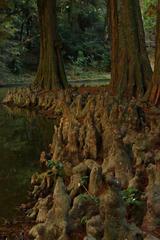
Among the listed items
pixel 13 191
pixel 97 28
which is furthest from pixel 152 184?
pixel 97 28

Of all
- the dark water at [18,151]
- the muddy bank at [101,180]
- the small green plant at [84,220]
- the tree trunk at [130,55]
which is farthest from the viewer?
the tree trunk at [130,55]

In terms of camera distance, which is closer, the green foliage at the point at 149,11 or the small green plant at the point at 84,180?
the small green plant at the point at 84,180

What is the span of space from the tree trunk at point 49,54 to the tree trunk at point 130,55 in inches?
232

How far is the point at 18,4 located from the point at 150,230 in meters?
34.2

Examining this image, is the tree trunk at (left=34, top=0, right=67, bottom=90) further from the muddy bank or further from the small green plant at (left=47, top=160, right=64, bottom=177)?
the small green plant at (left=47, top=160, right=64, bottom=177)

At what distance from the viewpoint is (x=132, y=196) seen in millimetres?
6438

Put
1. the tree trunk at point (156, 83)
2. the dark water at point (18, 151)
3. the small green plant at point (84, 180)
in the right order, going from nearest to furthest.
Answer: the small green plant at point (84, 180)
the dark water at point (18, 151)
the tree trunk at point (156, 83)

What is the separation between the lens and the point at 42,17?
2452 cm

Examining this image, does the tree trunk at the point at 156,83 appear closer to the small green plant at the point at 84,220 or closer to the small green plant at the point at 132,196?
the small green plant at the point at 132,196

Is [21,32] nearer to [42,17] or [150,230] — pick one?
[42,17]

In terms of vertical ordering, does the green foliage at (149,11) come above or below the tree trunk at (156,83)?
above

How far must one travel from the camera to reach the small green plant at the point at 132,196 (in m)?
6.21

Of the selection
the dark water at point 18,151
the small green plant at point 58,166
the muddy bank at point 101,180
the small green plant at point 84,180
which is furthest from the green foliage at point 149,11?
the small green plant at point 84,180

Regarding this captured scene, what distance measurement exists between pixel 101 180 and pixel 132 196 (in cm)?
75
